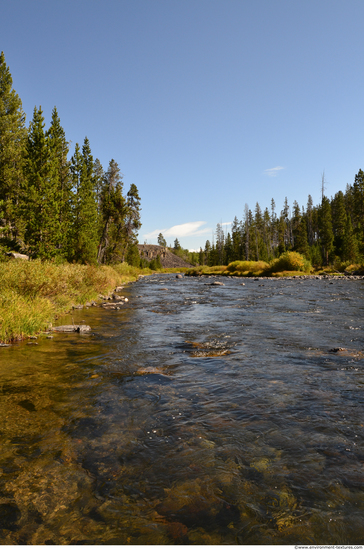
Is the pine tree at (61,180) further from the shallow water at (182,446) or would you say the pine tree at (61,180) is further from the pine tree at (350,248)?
the pine tree at (350,248)

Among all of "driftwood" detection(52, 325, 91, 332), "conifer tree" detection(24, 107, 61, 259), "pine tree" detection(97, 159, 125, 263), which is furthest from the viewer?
"pine tree" detection(97, 159, 125, 263)

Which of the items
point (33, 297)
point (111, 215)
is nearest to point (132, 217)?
point (111, 215)

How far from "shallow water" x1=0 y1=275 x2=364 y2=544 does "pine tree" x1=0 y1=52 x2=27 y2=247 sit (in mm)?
34850

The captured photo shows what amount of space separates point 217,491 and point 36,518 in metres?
1.78

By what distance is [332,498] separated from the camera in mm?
3160

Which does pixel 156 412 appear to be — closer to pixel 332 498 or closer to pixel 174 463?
pixel 174 463

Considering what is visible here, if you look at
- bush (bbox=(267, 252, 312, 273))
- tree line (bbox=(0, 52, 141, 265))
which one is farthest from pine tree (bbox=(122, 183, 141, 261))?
bush (bbox=(267, 252, 312, 273))

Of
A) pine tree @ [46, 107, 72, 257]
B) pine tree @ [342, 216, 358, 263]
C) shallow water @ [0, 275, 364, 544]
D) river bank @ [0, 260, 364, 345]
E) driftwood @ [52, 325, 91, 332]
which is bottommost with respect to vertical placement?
shallow water @ [0, 275, 364, 544]

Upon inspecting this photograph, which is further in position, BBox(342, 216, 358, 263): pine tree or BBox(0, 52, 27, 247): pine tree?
BBox(342, 216, 358, 263): pine tree

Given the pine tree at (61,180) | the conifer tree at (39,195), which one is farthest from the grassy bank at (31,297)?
the pine tree at (61,180)

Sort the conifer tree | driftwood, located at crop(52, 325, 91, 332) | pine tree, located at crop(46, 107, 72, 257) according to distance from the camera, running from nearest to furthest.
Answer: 1. driftwood, located at crop(52, 325, 91, 332)
2. the conifer tree
3. pine tree, located at crop(46, 107, 72, 257)

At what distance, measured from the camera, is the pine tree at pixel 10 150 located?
3706 centimetres

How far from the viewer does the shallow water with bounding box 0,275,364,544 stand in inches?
111

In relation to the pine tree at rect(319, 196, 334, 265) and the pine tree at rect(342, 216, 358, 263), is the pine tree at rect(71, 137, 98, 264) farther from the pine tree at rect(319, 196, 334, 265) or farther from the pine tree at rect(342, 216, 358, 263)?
the pine tree at rect(319, 196, 334, 265)
